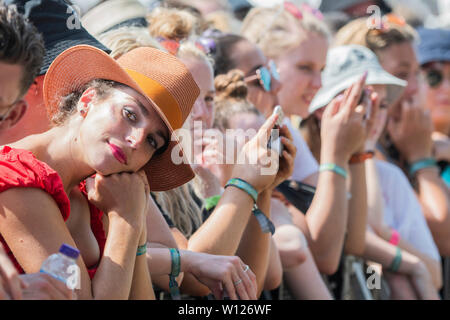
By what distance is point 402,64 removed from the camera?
4.96 metres

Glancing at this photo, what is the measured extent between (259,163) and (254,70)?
3.21 ft

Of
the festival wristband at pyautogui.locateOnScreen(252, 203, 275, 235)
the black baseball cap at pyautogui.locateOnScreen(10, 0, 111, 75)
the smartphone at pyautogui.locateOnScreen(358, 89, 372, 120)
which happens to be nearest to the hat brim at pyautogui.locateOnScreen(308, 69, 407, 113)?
the smartphone at pyautogui.locateOnScreen(358, 89, 372, 120)

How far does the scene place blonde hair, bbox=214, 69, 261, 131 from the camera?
132 inches

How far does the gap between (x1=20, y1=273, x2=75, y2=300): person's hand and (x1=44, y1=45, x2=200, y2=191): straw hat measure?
2.01ft

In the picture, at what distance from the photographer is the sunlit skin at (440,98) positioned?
18.3 ft

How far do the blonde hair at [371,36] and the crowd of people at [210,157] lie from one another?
1cm

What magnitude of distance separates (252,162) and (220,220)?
25 cm

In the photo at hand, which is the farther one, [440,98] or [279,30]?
[440,98]

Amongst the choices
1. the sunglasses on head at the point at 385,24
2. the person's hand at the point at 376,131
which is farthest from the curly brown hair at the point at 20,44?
the sunglasses on head at the point at 385,24

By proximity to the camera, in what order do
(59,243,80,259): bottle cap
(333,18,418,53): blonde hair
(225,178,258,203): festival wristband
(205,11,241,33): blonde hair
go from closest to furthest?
(59,243,80,259): bottle cap
(225,178,258,203): festival wristband
(205,11,241,33): blonde hair
(333,18,418,53): blonde hair

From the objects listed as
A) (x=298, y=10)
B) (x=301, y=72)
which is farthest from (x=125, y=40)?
Result: (x=298, y=10)

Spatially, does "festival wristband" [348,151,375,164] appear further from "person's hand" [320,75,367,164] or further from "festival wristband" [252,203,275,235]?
"festival wristband" [252,203,275,235]

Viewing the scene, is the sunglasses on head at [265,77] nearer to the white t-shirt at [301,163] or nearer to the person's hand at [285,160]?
the white t-shirt at [301,163]

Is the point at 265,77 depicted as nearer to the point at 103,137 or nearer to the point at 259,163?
the point at 259,163
